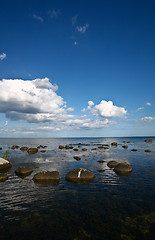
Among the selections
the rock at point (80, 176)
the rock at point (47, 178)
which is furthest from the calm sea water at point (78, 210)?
the rock at point (80, 176)

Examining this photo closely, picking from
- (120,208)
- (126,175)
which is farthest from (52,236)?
(126,175)

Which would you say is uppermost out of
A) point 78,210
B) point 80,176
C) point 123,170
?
point 80,176

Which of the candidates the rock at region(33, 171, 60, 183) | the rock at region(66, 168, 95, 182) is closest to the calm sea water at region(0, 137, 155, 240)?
the rock at region(33, 171, 60, 183)

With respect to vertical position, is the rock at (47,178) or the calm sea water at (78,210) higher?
the rock at (47,178)

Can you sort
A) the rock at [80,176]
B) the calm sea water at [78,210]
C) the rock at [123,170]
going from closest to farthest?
the calm sea water at [78,210] → the rock at [80,176] → the rock at [123,170]

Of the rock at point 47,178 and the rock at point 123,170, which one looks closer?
the rock at point 47,178

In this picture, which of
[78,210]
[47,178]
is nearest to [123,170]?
[47,178]

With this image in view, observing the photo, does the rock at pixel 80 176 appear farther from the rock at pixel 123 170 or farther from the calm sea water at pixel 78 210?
the rock at pixel 123 170

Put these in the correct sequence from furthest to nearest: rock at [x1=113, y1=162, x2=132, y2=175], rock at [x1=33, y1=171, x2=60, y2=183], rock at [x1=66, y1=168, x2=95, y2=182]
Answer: rock at [x1=113, y1=162, x2=132, y2=175], rock at [x1=66, y1=168, x2=95, y2=182], rock at [x1=33, y1=171, x2=60, y2=183]

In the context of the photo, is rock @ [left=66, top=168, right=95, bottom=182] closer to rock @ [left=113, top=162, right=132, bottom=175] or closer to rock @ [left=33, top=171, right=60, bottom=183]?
rock @ [left=33, top=171, right=60, bottom=183]

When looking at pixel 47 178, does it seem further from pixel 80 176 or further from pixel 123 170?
pixel 123 170

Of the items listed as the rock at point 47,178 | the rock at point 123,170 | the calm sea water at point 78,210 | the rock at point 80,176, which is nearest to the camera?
the calm sea water at point 78,210

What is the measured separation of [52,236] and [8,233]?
7.49ft

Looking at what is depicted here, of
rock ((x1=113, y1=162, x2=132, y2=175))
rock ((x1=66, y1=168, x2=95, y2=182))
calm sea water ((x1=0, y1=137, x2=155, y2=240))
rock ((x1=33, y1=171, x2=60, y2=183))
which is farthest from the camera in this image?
rock ((x1=113, y1=162, x2=132, y2=175))
